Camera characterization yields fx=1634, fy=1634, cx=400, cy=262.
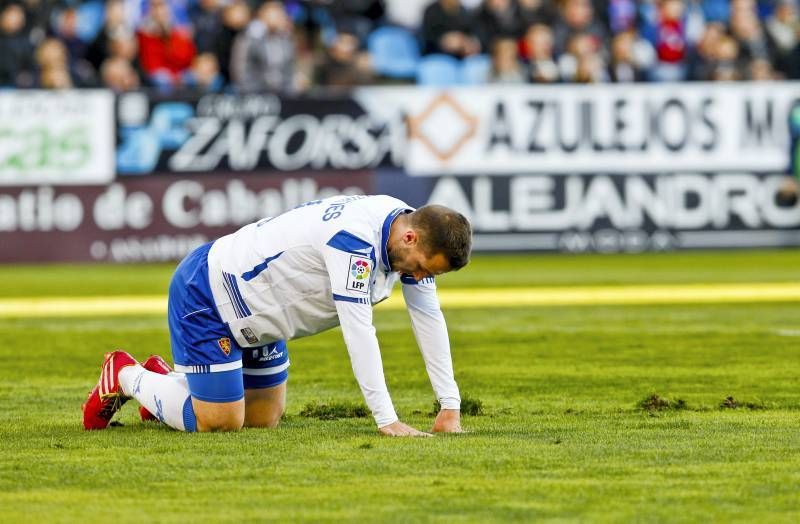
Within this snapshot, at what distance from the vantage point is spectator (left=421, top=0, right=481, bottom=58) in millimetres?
23891

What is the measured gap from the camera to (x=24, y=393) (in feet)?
33.1

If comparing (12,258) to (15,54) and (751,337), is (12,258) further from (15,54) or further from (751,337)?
(751,337)

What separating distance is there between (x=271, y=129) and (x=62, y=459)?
599 inches

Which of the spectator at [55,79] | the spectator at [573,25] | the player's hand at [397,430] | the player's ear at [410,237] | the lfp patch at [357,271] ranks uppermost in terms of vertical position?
the spectator at [573,25]

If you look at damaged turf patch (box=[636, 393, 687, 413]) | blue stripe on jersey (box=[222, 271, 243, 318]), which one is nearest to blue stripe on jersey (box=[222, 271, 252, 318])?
blue stripe on jersey (box=[222, 271, 243, 318])

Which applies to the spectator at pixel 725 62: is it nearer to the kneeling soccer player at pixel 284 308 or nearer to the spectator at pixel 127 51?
the spectator at pixel 127 51

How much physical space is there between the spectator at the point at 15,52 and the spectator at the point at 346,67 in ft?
13.7

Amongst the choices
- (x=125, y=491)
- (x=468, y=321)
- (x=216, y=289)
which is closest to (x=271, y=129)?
(x=468, y=321)

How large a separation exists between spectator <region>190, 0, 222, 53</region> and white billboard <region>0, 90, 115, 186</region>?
1990 millimetres

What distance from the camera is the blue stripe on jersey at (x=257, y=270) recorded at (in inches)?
303

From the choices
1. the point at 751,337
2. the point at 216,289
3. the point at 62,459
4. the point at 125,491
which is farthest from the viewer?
the point at 751,337

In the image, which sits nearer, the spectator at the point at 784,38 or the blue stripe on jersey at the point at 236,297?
the blue stripe on jersey at the point at 236,297

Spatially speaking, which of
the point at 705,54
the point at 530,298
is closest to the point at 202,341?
the point at 530,298

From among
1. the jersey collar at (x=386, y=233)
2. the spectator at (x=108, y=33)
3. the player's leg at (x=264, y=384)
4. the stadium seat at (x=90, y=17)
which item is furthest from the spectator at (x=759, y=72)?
the jersey collar at (x=386, y=233)
